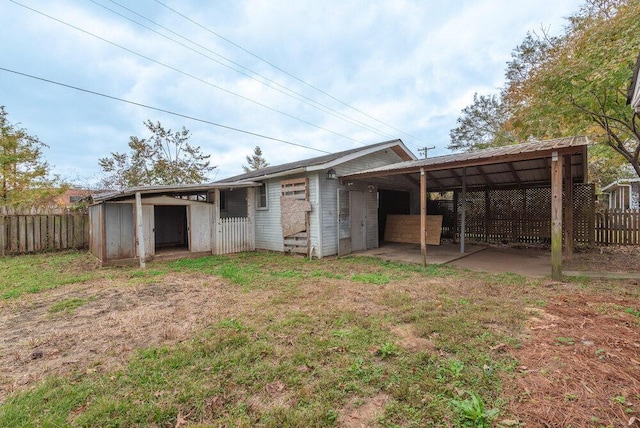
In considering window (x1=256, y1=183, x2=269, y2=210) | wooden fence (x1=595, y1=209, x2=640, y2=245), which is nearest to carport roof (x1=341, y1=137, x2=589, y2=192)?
wooden fence (x1=595, y1=209, x2=640, y2=245)

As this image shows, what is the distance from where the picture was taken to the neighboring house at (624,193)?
16.0 metres

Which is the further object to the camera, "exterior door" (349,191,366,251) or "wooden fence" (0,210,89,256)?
"exterior door" (349,191,366,251)

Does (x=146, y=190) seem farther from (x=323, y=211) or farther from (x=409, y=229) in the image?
(x=409, y=229)

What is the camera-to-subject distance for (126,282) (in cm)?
579

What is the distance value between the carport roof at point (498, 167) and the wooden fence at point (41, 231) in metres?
9.65

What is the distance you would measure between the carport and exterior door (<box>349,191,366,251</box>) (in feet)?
2.84

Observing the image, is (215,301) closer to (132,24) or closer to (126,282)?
(126,282)

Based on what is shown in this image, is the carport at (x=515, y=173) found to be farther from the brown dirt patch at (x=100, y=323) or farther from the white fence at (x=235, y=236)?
the brown dirt patch at (x=100, y=323)

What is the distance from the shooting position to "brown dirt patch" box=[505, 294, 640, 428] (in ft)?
6.17

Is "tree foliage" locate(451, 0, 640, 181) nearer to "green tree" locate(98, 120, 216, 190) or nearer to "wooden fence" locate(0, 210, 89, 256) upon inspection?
"wooden fence" locate(0, 210, 89, 256)

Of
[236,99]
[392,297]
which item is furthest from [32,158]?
[392,297]

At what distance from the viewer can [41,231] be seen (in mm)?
9508

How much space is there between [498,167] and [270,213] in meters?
7.65

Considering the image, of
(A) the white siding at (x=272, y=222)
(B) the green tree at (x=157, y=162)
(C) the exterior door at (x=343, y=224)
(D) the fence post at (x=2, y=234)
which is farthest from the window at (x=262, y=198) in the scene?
(B) the green tree at (x=157, y=162)
